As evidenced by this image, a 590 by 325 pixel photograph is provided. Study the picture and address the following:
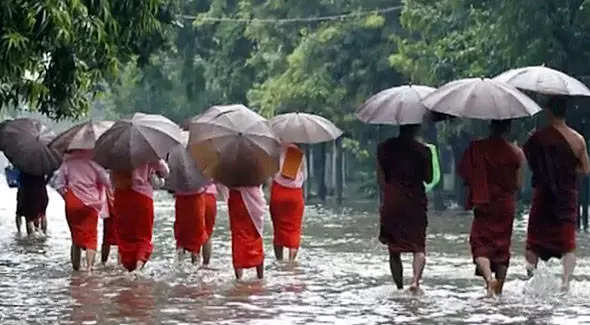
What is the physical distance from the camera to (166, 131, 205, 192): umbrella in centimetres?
1708

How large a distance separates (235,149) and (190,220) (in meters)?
2.20

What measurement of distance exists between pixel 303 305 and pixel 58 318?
7.65ft

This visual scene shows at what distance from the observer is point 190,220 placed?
17.3 metres

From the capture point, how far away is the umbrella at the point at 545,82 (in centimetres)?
1386

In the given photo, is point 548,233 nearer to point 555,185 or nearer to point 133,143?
point 555,185

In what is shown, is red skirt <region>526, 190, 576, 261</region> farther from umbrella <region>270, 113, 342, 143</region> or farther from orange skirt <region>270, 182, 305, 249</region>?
orange skirt <region>270, 182, 305, 249</region>

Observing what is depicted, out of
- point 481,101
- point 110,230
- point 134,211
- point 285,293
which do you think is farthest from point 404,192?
point 110,230

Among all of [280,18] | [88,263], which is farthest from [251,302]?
[280,18]

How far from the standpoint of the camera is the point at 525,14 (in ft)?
92.1

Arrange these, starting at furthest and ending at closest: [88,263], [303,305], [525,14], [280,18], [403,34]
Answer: [280,18], [403,34], [525,14], [88,263], [303,305]

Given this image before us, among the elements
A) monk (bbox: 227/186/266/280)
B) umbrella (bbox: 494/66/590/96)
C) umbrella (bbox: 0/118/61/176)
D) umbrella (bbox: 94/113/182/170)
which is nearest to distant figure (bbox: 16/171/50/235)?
umbrella (bbox: 0/118/61/176)

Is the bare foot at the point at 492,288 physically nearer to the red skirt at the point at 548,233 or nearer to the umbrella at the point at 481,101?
the red skirt at the point at 548,233

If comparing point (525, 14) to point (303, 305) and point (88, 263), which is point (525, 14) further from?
point (303, 305)

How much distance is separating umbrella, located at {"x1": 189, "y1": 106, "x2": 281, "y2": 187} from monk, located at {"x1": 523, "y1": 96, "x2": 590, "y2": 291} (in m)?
2.98
